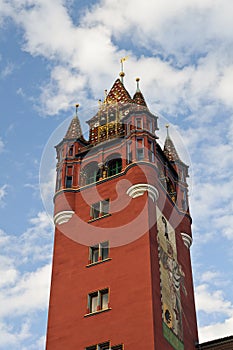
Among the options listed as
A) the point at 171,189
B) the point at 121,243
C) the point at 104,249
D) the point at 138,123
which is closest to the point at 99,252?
the point at 104,249

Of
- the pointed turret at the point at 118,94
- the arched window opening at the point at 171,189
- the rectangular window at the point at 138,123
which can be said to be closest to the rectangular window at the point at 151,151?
the rectangular window at the point at 138,123

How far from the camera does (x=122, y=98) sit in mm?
62500

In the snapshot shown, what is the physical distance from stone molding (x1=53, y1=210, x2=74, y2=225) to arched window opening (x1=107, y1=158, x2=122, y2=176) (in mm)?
4685

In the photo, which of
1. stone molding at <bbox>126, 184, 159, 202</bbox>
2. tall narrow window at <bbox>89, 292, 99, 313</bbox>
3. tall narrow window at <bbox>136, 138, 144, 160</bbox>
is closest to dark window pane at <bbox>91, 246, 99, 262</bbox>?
tall narrow window at <bbox>89, 292, 99, 313</bbox>

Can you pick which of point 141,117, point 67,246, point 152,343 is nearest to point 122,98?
point 141,117

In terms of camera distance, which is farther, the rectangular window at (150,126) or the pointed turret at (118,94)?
the pointed turret at (118,94)

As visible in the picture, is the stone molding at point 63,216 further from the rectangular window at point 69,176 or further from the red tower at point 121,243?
the rectangular window at point 69,176

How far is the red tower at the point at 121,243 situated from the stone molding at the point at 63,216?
78mm

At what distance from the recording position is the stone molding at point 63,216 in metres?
49.1

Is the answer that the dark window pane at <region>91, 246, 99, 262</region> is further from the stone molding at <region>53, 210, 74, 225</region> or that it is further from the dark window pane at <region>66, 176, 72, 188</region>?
the dark window pane at <region>66, 176, 72, 188</region>

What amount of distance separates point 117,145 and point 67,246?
10.2 m

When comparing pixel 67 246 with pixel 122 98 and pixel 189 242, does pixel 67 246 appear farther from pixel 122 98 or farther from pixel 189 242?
pixel 122 98

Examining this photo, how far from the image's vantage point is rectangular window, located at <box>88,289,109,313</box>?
1663 inches

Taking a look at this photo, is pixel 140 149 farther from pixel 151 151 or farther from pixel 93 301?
pixel 93 301
